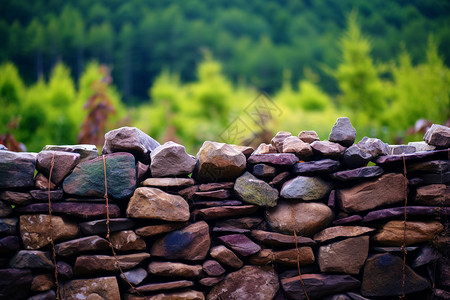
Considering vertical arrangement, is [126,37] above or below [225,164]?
above

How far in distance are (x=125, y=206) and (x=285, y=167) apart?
1.15 m

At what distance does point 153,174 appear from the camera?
89.8 inches

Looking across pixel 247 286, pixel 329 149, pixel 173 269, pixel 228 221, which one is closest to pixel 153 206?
pixel 173 269

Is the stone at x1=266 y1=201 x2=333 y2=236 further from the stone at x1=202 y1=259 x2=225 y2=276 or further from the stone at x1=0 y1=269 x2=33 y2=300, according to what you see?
the stone at x1=0 y1=269 x2=33 y2=300

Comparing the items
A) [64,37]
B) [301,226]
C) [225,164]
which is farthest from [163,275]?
[64,37]

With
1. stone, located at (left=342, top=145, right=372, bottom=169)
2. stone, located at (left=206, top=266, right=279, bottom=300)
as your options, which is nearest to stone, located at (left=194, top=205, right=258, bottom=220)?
stone, located at (left=206, top=266, right=279, bottom=300)

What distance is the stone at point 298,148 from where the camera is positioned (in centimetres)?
233

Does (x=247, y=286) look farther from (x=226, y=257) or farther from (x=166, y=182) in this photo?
(x=166, y=182)

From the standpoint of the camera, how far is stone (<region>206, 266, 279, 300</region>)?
89.5 inches

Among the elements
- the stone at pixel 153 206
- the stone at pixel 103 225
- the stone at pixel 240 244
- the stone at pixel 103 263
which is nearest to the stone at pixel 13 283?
the stone at pixel 103 263

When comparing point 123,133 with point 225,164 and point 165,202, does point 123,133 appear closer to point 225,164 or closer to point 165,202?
point 165,202

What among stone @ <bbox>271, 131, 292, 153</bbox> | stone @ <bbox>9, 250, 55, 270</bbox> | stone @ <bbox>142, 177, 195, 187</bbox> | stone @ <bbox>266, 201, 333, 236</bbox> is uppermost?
stone @ <bbox>271, 131, 292, 153</bbox>

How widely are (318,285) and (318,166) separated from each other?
2.65ft

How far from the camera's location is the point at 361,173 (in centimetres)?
227
